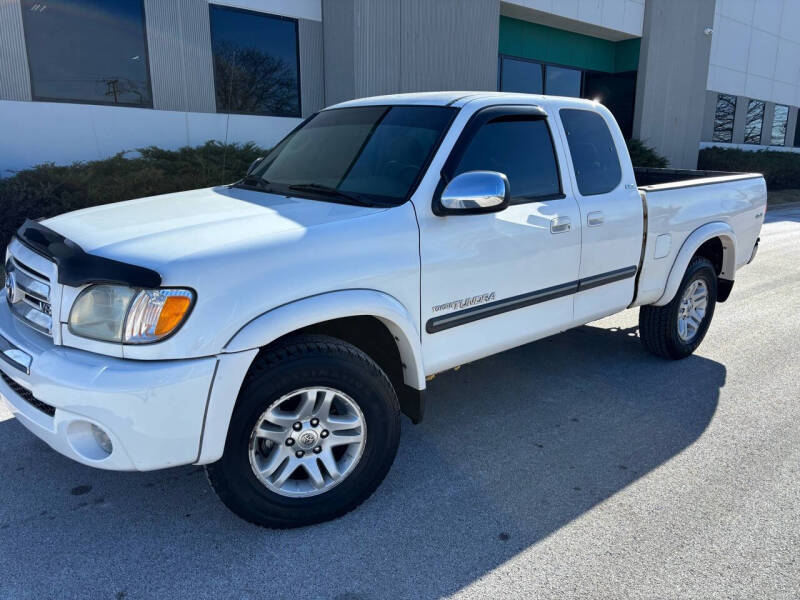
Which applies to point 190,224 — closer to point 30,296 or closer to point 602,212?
point 30,296

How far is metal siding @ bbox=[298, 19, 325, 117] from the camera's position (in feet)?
39.0

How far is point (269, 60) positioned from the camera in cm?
1159

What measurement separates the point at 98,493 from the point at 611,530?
2.47 m

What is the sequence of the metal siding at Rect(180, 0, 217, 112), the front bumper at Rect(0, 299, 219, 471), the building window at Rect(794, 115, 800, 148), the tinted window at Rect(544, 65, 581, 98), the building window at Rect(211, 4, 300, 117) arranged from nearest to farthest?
1. the front bumper at Rect(0, 299, 219, 471)
2. the metal siding at Rect(180, 0, 217, 112)
3. the building window at Rect(211, 4, 300, 117)
4. the tinted window at Rect(544, 65, 581, 98)
5. the building window at Rect(794, 115, 800, 148)

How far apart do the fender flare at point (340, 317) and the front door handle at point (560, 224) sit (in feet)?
3.89

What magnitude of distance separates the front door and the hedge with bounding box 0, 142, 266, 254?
6.16 metres

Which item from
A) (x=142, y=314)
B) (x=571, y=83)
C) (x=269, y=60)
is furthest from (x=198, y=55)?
(x=571, y=83)

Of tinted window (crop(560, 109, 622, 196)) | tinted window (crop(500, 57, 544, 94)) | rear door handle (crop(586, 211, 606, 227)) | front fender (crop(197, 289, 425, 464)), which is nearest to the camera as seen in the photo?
front fender (crop(197, 289, 425, 464))

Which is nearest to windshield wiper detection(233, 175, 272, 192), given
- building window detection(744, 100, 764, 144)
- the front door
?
the front door

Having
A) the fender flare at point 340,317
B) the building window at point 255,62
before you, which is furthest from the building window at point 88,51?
the fender flare at point 340,317

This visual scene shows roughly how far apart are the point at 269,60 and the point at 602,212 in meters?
9.13

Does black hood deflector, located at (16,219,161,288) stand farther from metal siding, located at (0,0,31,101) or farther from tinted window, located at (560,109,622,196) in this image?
metal siding, located at (0,0,31,101)

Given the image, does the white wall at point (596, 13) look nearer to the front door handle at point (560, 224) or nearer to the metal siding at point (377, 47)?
the metal siding at point (377, 47)

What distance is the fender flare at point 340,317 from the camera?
2578mm
